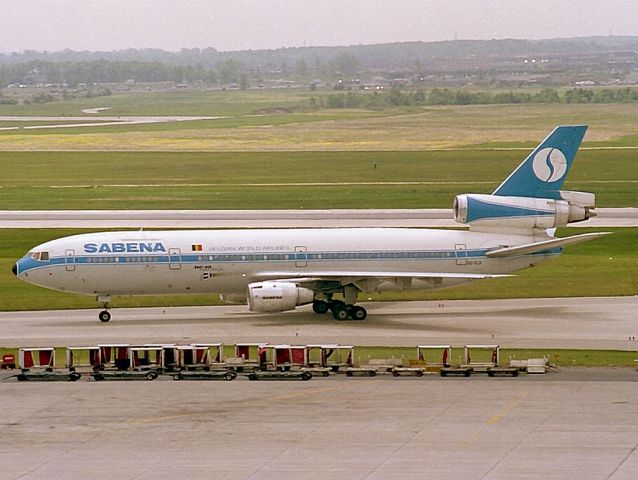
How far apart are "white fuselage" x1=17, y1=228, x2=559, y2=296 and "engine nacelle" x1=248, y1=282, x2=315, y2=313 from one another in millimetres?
1791

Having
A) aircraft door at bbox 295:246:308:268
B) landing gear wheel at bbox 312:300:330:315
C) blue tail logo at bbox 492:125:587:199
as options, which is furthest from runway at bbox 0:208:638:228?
aircraft door at bbox 295:246:308:268

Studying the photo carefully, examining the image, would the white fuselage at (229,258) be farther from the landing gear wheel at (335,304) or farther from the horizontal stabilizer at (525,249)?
the landing gear wheel at (335,304)

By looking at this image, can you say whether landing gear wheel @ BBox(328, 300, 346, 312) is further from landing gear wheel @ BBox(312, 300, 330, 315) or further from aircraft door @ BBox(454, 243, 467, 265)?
aircraft door @ BBox(454, 243, 467, 265)

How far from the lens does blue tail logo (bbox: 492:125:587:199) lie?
56844 mm

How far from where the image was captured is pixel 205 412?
3719 centimetres

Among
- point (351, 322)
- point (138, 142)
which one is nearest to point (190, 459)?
point (351, 322)

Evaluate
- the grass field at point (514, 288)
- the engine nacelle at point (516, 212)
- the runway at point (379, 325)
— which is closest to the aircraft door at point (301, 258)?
the runway at point (379, 325)

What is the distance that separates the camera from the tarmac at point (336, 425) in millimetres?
30922

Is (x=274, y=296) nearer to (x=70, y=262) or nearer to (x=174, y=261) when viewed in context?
(x=174, y=261)

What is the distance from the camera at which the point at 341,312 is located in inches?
2140

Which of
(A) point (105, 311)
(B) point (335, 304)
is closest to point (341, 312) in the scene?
(B) point (335, 304)

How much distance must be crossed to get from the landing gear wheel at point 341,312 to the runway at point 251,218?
2791cm

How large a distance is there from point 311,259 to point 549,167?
1113 centimetres

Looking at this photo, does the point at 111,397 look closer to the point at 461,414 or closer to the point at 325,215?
the point at 461,414
